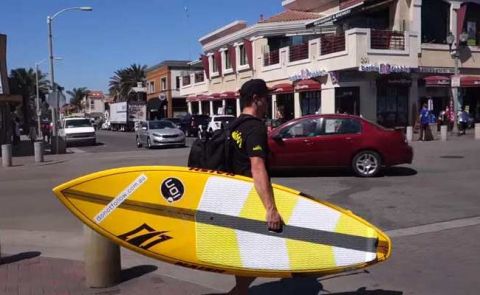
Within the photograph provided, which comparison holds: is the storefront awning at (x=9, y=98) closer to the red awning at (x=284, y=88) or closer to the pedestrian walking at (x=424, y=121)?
the red awning at (x=284, y=88)

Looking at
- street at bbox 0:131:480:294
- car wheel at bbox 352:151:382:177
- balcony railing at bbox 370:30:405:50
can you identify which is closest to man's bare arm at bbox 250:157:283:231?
street at bbox 0:131:480:294

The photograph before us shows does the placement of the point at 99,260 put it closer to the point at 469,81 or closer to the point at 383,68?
the point at 383,68

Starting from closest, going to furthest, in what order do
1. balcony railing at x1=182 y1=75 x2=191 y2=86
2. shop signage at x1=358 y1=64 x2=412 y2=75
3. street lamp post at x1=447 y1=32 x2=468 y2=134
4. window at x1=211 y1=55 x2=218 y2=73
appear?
street lamp post at x1=447 y1=32 x2=468 y2=134 < shop signage at x1=358 y1=64 x2=412 y2=75 < window at x1=211 y1=55 x2=218 y2=73 < balcony railing at x1=182 y1=75 x2=191 y2=86

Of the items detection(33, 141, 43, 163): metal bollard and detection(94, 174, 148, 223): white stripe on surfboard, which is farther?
detection(33, 141, 43, 163): metal bollard

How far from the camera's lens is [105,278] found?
5.57 m

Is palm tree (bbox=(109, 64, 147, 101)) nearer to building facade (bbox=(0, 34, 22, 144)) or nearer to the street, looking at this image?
building facade (bbox=(0, 34, 22, 144))

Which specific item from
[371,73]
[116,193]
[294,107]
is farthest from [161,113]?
[116,193]

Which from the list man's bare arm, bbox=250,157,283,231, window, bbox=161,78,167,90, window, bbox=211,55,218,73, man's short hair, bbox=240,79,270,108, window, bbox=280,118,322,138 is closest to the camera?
man's bare arm, bbox=250,157,283,231

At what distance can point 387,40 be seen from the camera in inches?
1298

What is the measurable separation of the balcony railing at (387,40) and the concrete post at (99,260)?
28.9 meters

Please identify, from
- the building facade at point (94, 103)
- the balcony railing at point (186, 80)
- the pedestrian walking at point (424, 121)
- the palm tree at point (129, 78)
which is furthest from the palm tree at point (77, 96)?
the pedestrian walking at point (424, 121)

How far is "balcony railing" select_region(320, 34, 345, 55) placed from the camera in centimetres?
3322

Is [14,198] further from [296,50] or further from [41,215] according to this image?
[296,50]

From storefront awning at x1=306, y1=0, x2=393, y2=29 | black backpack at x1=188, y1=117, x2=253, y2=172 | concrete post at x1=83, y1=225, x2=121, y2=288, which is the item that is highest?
storefront awning at x1=306, y1=0, x2=393, y2=29
